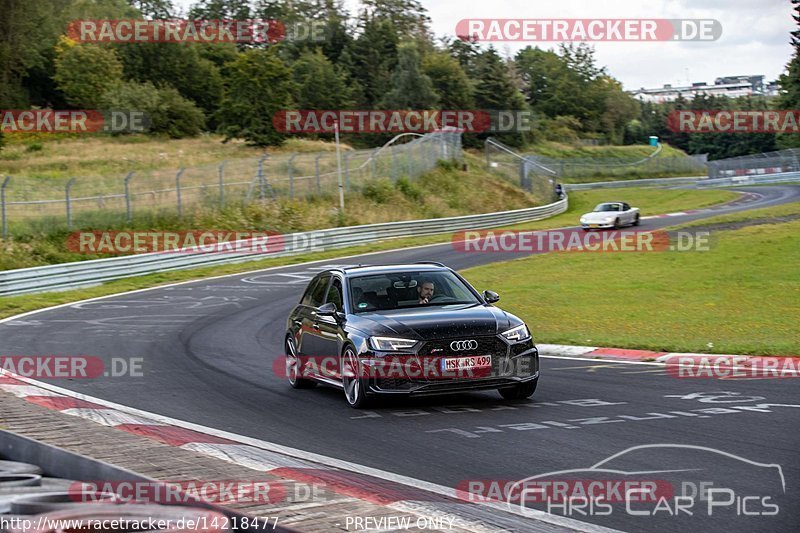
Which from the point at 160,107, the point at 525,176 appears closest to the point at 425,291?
the point at 525,176

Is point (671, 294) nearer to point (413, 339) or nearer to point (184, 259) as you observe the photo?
point (413, 339)

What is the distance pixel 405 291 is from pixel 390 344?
1352 mm

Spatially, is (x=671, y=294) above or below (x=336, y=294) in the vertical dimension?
below

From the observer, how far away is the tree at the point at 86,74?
282ft

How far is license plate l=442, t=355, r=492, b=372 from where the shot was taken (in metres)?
10.1

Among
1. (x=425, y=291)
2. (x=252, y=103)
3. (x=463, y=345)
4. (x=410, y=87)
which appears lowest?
(x=463, y=345)

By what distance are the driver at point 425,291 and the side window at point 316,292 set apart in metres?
1.46

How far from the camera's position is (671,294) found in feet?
77.8

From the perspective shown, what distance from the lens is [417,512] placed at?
6.11 meters

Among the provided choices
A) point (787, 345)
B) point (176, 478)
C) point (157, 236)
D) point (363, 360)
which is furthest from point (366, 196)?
point (176, 478)

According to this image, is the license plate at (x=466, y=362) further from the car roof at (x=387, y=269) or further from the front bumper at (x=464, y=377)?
the car roof at (x=387, y=269)

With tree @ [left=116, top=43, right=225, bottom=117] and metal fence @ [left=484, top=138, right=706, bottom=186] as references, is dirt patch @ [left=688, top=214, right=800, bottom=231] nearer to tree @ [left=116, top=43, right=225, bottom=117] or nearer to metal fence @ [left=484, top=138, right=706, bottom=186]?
metal fence @ [left=484, top=138, right=706, bottom=186]

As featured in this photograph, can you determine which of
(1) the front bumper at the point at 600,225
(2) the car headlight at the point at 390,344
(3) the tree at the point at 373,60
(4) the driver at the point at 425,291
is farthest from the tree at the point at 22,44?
(2) the car headlight at the point at 390,344

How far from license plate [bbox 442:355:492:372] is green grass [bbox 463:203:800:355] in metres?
5.53
